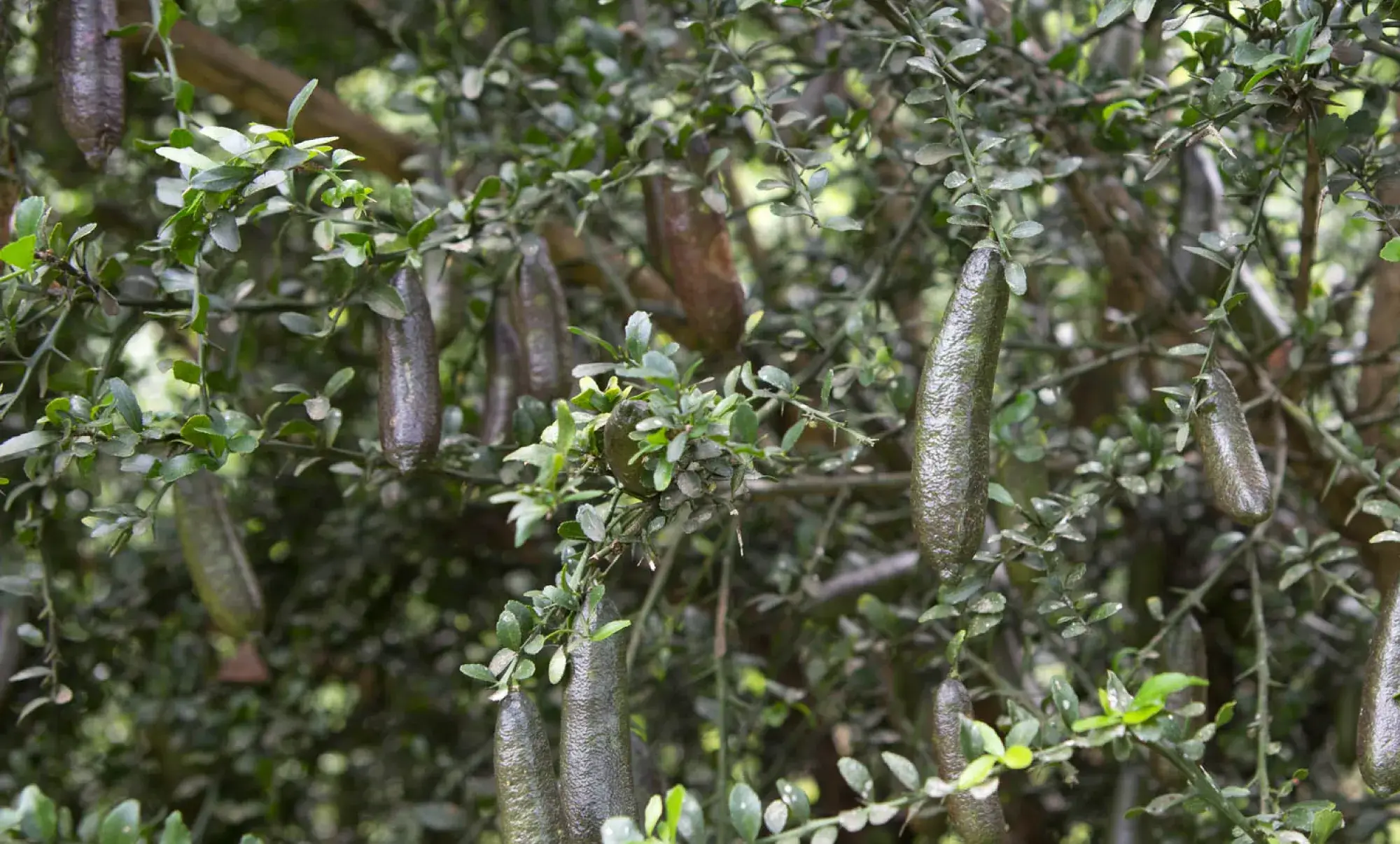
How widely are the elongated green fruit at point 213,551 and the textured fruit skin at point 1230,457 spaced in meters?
0.70

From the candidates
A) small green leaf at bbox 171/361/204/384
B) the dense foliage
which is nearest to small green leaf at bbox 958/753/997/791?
the dense foliage

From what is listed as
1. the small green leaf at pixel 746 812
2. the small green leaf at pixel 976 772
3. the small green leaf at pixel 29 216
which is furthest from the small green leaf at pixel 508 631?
the small green leaf at pixel 29 216

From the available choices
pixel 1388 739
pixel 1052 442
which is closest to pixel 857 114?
pixel 1052 442

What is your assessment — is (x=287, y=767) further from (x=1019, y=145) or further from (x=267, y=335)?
(x=1019, y=145)

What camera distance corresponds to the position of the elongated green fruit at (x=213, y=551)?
34.8 inches

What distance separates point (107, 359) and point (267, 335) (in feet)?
2.04

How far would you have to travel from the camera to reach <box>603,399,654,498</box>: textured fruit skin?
0.58m

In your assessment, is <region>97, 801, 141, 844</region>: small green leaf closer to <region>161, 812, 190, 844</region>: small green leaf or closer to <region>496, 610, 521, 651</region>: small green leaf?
<region>161, 812, 190, 844</region>: small green leaf

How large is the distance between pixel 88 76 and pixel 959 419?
0.62 meters

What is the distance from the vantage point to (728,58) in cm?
87

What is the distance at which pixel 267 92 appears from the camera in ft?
3.67

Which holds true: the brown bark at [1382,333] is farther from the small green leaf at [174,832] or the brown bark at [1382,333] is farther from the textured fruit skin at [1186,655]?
the small green leaf at [174,832]

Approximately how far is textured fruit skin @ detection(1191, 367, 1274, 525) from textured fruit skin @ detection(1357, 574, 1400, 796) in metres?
0.09

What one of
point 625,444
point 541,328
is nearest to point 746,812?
point 625,444
